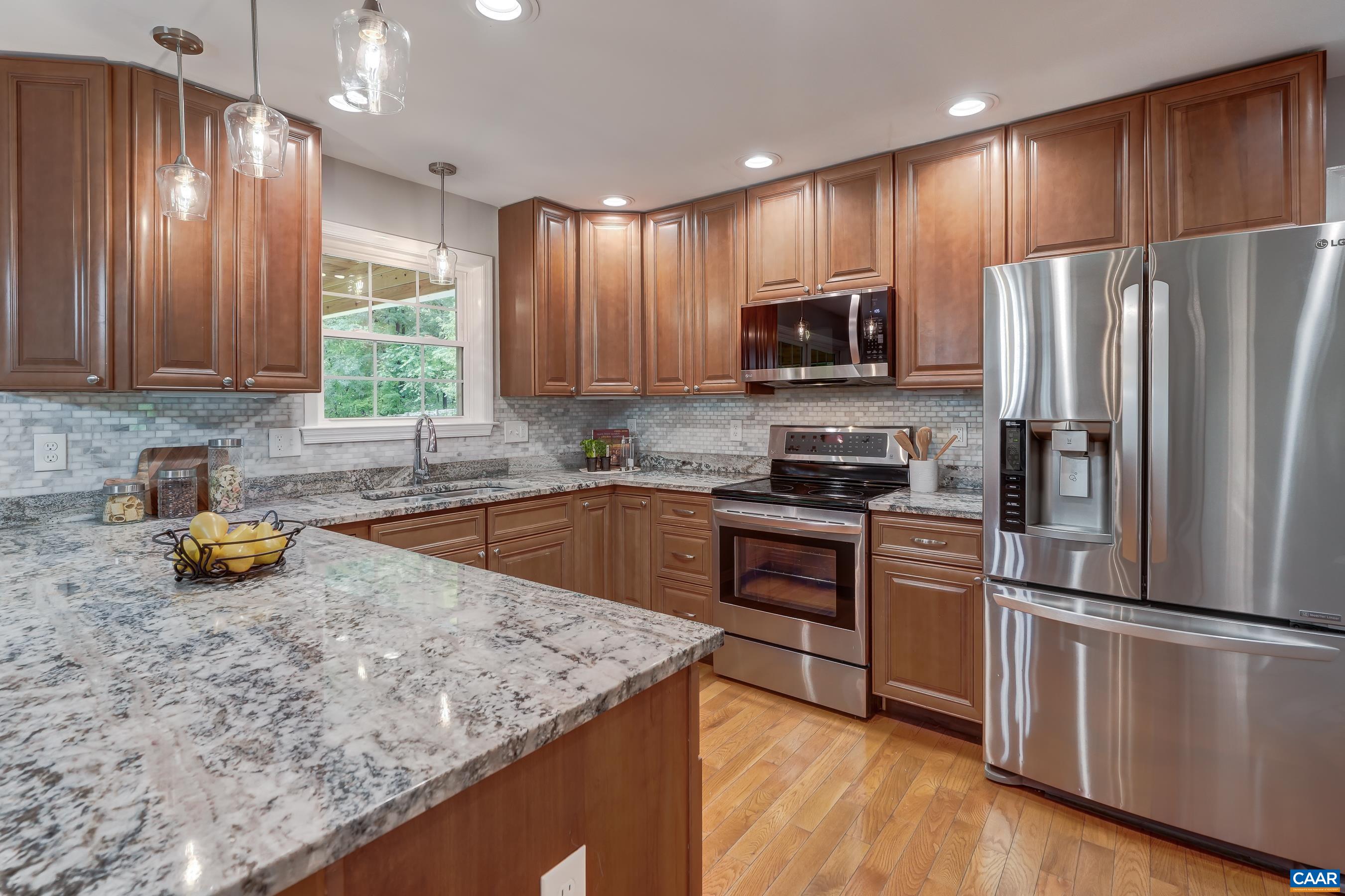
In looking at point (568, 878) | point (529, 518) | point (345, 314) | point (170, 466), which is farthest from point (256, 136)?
point (529, 518)

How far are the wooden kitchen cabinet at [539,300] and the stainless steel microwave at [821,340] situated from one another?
1.00 m

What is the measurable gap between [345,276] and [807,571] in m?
2.54

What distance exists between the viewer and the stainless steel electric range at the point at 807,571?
2654 millimetres

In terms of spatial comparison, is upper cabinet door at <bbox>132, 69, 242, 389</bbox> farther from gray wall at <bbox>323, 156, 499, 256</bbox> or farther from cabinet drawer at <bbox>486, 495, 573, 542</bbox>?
cabinet drawer at <bbox>486, 495, 573, 542</bbox>

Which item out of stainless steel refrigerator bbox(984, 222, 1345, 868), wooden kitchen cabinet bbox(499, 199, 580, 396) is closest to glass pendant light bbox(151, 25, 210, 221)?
wooden kitchen cabinet bbox(499, 199, 580, 396)

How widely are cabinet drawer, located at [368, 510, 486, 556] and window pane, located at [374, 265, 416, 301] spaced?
1.26 m

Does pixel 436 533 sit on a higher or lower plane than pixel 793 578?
higher

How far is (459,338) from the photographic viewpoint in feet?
11.5

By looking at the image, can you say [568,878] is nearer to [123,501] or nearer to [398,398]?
[123,501]

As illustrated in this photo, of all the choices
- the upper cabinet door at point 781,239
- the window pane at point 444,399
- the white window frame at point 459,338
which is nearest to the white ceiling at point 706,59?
the upper cabinet door at point 781,239

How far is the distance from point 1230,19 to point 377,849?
2.79 meters

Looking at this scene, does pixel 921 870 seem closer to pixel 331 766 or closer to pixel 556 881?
pixel 556 881

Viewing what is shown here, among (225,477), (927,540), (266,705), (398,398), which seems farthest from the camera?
(398,398)

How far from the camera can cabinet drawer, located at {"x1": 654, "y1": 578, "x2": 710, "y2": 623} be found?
10.5ft
